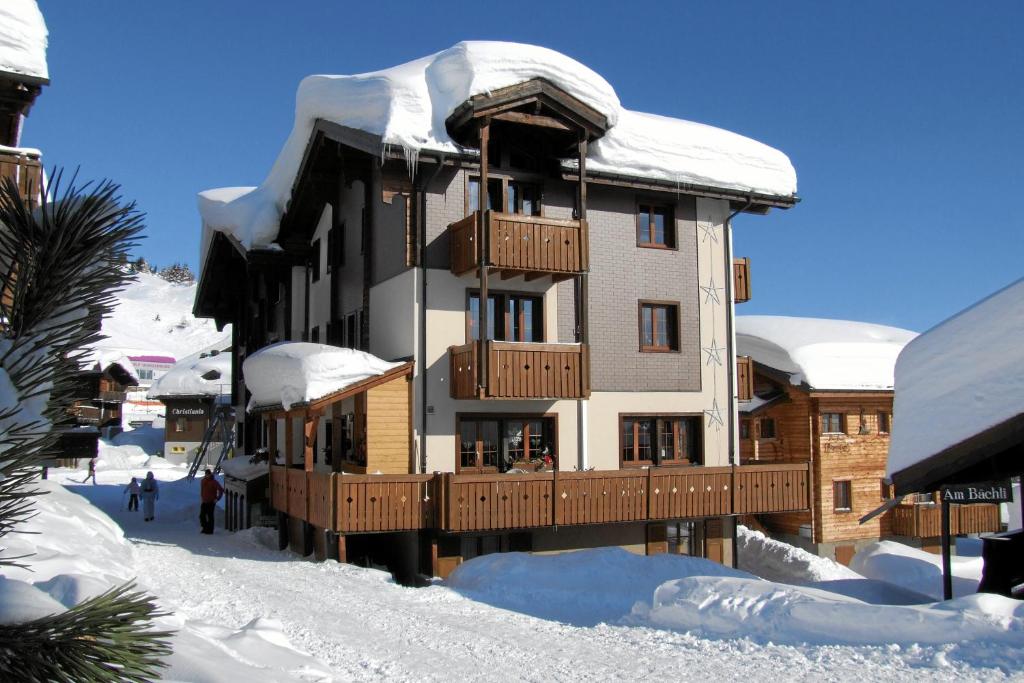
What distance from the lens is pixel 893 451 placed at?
12.9 m

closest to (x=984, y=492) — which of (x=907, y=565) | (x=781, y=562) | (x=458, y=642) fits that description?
(x=458, y=642)

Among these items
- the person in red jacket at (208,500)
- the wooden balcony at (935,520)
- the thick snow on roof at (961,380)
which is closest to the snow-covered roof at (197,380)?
the person in red jacket at (208,500)

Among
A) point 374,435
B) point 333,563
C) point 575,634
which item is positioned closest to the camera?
point 575,634

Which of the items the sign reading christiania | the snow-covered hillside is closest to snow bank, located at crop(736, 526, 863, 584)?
the sign reading christiania

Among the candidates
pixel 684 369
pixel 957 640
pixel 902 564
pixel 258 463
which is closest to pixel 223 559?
pixel 258 463

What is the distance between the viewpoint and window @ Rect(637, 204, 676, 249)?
858 inches

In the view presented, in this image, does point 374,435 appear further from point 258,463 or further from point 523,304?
point 258,463

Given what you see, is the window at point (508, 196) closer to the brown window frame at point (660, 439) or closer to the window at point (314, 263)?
the brown window frame at point (660, 439)

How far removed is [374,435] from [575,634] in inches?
316

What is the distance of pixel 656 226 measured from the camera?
2209 cm

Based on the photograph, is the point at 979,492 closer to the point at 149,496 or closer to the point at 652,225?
the point at 652,225

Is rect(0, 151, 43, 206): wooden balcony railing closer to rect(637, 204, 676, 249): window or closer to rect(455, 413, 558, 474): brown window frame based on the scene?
rect(455, 413, 558, 474): brown window frame

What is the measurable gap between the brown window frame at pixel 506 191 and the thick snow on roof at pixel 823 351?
42.5 feet

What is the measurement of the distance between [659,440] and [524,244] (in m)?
6.49
